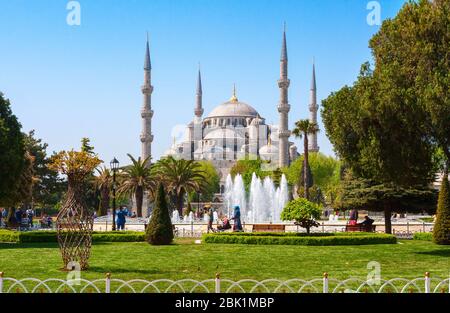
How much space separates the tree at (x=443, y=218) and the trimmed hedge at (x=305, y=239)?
153cm

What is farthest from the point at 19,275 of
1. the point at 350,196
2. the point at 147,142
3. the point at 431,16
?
the point at 147,142

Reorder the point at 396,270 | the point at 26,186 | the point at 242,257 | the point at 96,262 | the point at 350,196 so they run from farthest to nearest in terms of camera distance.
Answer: the point at 26,186 → the point at 350,196 → the point at 242,257 → the point at 96,262 → the point at 396,270

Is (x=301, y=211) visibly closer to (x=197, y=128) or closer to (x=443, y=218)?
(x=443, y=218)

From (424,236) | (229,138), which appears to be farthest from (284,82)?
(424,236)

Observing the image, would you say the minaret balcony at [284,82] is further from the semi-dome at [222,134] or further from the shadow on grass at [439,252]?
the shadow on grass at [439,252]

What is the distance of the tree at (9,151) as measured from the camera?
24.3 m

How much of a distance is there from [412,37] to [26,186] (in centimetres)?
2217

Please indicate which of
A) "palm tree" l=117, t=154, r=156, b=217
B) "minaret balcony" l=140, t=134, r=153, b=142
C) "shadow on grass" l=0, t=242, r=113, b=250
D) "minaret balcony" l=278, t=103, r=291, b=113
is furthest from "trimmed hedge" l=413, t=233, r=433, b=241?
"minaret balcony" l=140, t=134, r=153, b=142

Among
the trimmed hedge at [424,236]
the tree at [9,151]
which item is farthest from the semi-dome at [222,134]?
the trimmed hedge at [424,236]

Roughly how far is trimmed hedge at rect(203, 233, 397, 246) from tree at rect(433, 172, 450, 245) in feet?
5.01

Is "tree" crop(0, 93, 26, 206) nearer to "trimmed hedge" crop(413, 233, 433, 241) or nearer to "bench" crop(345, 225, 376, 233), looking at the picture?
"bench" crop(345, 225, 376, 233)

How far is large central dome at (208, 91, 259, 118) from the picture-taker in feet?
380

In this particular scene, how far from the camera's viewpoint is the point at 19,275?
13094 millimetres
